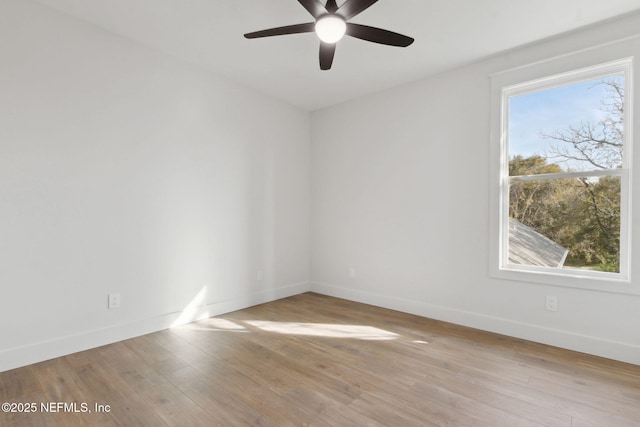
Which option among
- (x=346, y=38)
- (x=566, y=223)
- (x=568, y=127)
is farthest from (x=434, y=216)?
(x=346, y=38)

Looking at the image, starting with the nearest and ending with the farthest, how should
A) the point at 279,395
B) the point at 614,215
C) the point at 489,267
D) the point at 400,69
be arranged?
the point at 279,395 → the point at 614,215 → the point at 489,267 → the point at 400,69

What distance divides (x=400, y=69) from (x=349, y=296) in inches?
110

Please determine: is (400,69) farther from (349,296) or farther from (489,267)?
(349,296)

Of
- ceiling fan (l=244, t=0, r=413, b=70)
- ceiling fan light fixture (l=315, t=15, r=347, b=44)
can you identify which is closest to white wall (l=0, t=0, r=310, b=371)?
ceiling fan (l=244, t=0, r=413, b=70)

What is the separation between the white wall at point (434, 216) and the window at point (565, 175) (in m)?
0.14

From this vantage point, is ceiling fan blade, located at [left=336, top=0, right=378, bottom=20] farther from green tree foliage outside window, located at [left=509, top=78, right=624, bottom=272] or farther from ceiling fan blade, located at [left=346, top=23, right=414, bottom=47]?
green tree foliage outside window, located at [left=509, top=78, right=624, bottom=272]

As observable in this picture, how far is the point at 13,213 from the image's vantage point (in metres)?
2.29

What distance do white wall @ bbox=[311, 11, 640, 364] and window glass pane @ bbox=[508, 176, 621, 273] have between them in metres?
0.18

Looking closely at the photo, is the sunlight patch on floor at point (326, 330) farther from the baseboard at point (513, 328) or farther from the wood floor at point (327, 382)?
the baseboard at point (513, 328)

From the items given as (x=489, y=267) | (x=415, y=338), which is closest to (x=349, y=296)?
(x=415, y=338)

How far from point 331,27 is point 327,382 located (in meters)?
2.31

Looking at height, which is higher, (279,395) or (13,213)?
(13,213)

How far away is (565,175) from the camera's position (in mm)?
2771

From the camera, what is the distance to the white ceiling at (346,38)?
2.35 m
